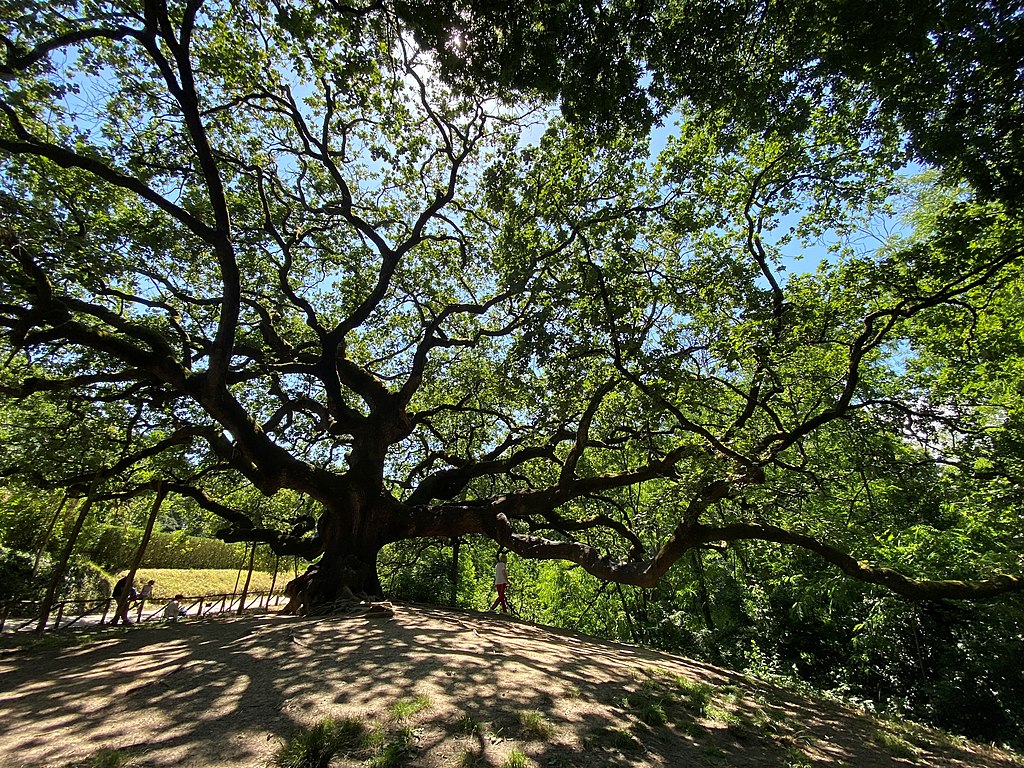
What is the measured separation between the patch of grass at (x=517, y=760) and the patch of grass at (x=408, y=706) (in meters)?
0.87

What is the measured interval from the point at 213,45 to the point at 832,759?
11.1 m

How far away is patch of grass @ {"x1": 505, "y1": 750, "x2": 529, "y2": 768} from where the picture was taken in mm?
2648

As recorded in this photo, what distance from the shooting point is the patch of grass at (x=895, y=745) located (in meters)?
Answer: 4.17

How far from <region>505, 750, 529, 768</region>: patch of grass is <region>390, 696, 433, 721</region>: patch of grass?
2.87ft

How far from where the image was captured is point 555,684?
435 cm

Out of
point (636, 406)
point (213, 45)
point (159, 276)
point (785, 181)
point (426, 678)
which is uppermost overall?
point (213, 45)

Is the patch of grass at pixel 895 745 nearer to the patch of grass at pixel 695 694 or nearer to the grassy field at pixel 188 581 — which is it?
the patch of grass at pixel 695 694

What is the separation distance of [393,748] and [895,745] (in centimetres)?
499

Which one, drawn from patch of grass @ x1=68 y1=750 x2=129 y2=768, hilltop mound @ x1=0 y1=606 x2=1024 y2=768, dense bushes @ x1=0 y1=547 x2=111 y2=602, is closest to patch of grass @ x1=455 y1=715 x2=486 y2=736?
hilltop mound @ x1=0 y1=606 x2=1024 y2=768

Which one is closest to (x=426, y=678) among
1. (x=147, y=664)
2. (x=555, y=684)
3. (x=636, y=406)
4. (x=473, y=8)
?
(x=555, y=684)

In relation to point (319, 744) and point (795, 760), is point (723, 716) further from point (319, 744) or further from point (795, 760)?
point (319, 744)

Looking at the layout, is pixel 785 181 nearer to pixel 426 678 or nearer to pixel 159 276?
pixel 426 678

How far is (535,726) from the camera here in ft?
10.6

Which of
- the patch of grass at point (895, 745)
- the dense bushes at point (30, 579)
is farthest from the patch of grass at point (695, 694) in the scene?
the dense bushes at point (30, 579)
